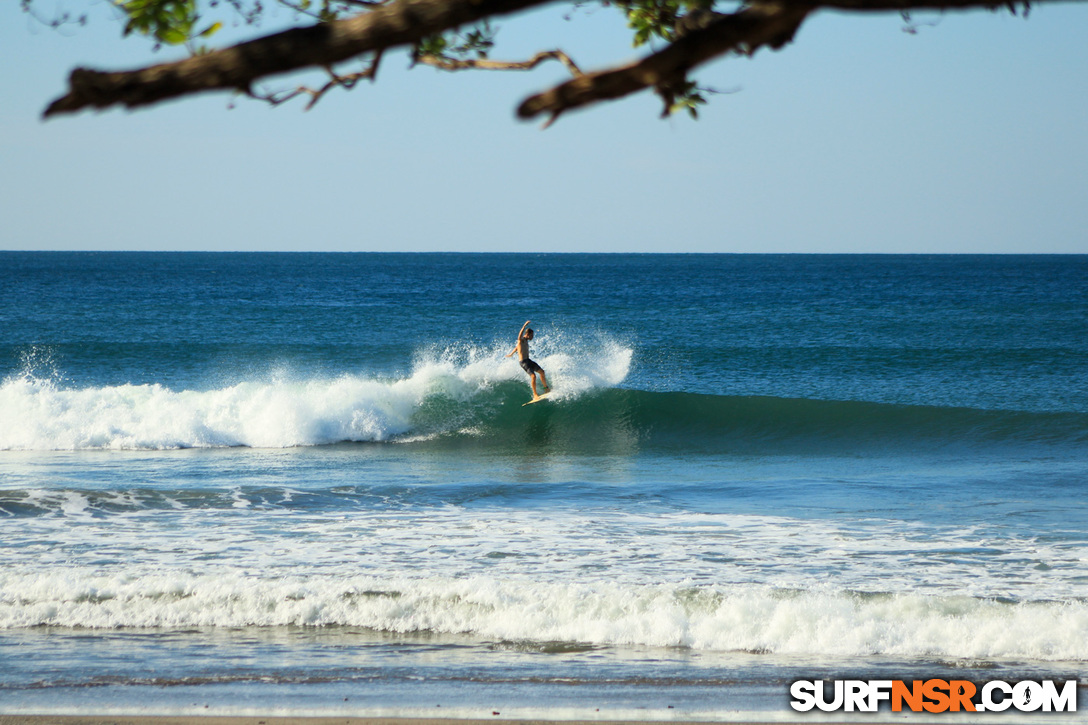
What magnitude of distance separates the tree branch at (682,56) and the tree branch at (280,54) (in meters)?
0.24

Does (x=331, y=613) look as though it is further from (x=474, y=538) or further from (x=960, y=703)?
(x=960, y=703)

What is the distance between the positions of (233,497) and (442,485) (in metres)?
2.73

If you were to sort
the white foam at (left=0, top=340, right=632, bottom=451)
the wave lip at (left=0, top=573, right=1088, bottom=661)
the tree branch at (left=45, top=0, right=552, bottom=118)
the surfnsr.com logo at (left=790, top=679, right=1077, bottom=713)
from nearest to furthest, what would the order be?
the tree branch at (left=45, top=0, right=552, bottom=118), the surfnsr.com logo at (left=790, top=679, right=1077, bottom=713), the wave lip at (left=0, top=573, right=1088, bottom=661), the white foam at (left=0, top=340, right=632, bottom=451)

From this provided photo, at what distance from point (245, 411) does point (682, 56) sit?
54.9ft

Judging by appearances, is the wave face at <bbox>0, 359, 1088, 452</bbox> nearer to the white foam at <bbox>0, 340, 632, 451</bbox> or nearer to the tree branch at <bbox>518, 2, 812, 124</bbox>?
the white foam at <bbox>0, 340, 632, 451</bbox>

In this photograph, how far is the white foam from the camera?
647 inches

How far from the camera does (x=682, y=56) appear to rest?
2.23 m

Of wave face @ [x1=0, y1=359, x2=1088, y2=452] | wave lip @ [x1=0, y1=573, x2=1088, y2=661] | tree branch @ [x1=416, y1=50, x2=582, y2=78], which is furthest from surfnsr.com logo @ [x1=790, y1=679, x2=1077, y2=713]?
wave face @ [x1=0, y1=359, x2=1088, y2=452]

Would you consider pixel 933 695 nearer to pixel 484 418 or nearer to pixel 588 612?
pixel 588 612

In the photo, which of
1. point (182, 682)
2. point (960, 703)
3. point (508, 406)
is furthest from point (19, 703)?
point (508, 406)

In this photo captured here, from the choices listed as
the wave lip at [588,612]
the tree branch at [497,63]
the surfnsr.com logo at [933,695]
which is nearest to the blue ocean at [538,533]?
the wave lip at [588,612]

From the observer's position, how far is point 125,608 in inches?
275

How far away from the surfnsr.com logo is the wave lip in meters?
0.59

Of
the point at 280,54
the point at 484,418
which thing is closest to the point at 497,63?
the point at 280,54
